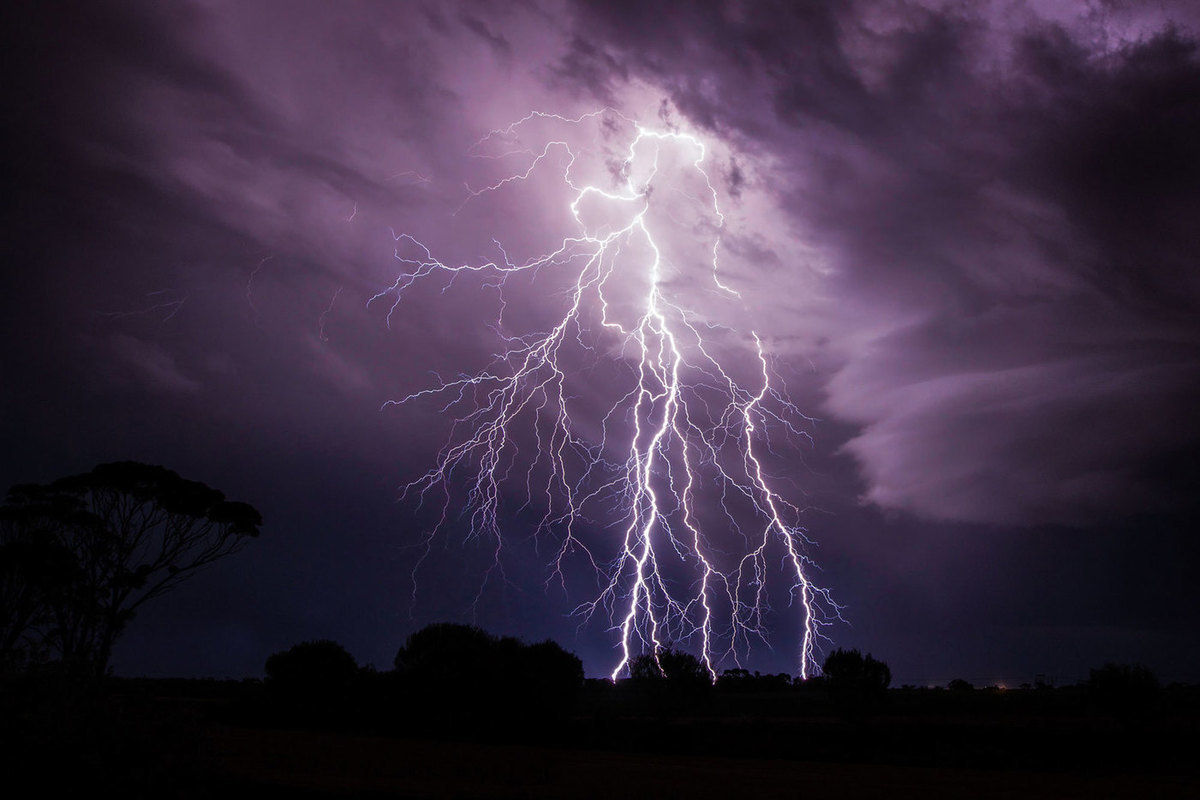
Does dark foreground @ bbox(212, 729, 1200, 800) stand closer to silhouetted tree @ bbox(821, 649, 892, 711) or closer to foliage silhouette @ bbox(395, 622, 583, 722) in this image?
foliage silhouette @ bbox(395, 622, 583, 722)

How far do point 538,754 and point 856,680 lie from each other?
1915cm

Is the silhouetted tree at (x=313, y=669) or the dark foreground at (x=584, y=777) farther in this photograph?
the silhouetted tree at (x=313, y=669)

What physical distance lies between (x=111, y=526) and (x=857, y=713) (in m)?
31.0

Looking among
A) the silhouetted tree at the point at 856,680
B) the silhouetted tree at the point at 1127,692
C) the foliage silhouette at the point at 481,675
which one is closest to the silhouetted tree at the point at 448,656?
the foliage silhouette at the point at 481,675

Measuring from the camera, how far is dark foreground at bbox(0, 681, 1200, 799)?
26.5ft

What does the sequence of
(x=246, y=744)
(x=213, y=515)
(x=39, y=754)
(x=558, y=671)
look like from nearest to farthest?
1. (x=39, y=754)
2. (x=246, y=744)
3. (x=213, y=515)
4. (x=558, y=671)

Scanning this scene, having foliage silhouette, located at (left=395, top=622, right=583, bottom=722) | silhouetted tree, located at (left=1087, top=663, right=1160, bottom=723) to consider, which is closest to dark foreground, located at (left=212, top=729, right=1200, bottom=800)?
foliage silhouette, located at (left=395, top=622, right=583, bottom=722)

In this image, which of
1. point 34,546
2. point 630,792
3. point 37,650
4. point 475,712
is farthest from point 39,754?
point 475,712

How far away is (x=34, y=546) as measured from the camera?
23.0 m

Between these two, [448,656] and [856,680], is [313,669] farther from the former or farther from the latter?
[856,680]

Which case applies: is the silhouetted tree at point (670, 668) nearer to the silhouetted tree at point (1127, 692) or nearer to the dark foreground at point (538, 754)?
the dark foreground at point (538, 754)

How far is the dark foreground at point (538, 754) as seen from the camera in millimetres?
8070

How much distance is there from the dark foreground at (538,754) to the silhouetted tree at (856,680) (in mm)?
983

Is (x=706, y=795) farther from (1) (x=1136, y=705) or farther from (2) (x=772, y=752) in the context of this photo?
(1) (x=1136, y=705)
